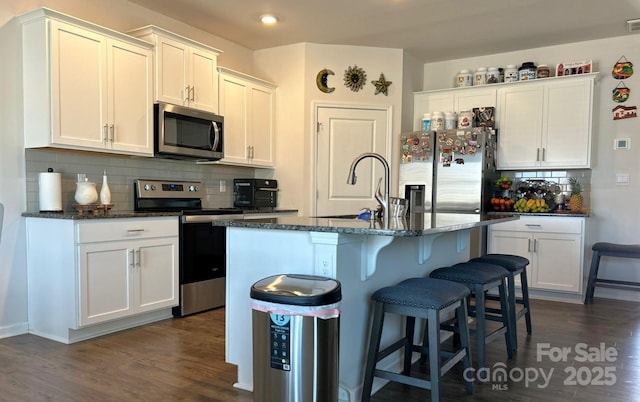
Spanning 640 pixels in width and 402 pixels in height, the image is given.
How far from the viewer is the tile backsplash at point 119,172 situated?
3.22m

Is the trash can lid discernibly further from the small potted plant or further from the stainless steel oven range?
the small potted plant

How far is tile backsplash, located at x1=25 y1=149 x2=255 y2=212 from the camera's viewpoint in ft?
10.6

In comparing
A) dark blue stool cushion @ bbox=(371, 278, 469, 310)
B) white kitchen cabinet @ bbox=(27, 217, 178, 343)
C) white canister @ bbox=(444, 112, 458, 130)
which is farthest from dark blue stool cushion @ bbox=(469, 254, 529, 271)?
white kitchen cabinet @ bbox=(27, 217, 178, 343)

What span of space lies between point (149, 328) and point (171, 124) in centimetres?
162

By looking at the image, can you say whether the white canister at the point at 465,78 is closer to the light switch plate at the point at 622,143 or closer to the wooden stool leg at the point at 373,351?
the light switch plate at the point at 622,143

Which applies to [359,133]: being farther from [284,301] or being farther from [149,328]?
[284,301]

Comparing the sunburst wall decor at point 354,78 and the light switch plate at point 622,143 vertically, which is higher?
the sunburst wall decor at point 354,78

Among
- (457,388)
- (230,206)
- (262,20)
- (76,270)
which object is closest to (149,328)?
(76,270)

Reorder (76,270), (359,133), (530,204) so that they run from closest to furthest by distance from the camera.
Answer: (76,270)
(530,204)
(359,133)

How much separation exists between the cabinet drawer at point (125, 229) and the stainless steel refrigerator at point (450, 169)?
2593 millimetres

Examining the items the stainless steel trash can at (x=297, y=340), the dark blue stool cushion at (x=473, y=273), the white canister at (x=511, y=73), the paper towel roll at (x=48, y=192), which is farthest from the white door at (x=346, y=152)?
the stainless steel trash can at (x=297, y=340)

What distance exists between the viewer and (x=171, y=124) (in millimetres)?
3754

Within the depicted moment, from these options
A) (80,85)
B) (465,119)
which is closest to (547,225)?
(465,119)

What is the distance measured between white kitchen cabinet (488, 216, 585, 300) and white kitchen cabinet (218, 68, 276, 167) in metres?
2.51
